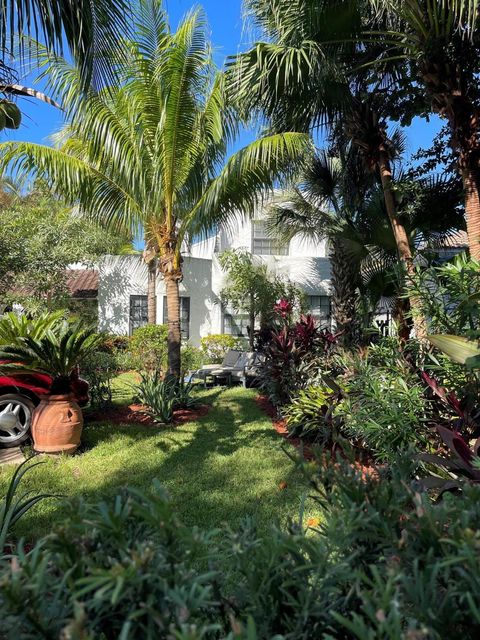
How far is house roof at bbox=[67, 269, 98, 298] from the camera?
21008 millimetres

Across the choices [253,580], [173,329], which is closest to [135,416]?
[173,329]

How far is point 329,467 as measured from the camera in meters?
1.62

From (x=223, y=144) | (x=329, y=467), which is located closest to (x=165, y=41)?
(x=223, y=144)

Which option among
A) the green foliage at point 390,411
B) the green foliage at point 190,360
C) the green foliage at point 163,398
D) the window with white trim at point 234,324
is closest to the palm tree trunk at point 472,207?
the green foliage at point 390,411

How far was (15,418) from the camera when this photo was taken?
6316 millimetres

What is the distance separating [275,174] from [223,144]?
1.30 m

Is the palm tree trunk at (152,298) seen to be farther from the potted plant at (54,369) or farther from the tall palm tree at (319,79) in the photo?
the potted plant at (54,369)

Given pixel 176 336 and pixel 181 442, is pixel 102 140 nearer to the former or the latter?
pixel 176 336

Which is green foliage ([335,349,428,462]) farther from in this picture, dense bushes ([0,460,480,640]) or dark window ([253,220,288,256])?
dark window ([253,220,288,256])

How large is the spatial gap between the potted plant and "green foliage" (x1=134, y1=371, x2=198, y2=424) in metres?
1.88

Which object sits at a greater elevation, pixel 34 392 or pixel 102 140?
pixel 102 140

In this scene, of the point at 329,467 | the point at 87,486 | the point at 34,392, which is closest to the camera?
the point at 329,467

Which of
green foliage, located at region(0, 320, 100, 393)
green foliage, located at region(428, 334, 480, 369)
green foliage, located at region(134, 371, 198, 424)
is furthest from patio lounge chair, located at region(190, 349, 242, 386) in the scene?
green foliage, located at region(428, 334, 480, 369)

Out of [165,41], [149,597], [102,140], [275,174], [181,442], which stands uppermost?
[165,41]
